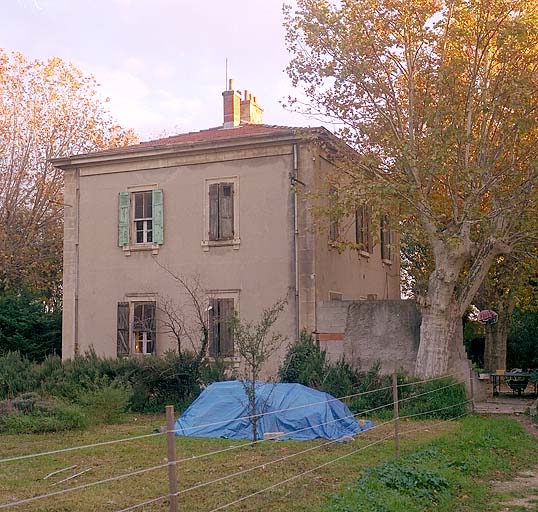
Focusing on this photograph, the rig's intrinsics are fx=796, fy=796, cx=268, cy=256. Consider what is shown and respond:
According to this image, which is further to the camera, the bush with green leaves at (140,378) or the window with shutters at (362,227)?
the window with shutters at (362,227)

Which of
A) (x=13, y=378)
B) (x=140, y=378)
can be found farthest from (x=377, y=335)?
(x=13, y=378)

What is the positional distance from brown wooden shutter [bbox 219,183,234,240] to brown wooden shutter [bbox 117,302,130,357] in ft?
11.8

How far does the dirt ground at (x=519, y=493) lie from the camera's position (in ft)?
30.2

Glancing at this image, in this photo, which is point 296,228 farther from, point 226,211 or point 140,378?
point 140,378

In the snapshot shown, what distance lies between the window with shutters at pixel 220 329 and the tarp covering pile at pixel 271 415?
6.04 meters

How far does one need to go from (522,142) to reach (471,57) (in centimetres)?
216

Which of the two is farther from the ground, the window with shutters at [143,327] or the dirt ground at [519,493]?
the window with shutters at [143,327]

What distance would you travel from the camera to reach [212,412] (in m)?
14.3

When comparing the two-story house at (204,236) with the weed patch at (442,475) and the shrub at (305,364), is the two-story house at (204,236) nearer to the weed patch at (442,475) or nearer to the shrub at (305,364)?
the shrub at (305,364)

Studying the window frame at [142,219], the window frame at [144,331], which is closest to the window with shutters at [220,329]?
the window frame at [144,331]

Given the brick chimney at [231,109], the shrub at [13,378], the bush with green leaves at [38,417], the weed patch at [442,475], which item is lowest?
the weed patch at [442,475]

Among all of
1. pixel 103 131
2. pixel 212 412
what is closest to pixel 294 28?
pixel 212 412

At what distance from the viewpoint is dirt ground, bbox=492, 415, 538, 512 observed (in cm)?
922

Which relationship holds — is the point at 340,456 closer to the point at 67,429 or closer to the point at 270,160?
the point at 67,429
